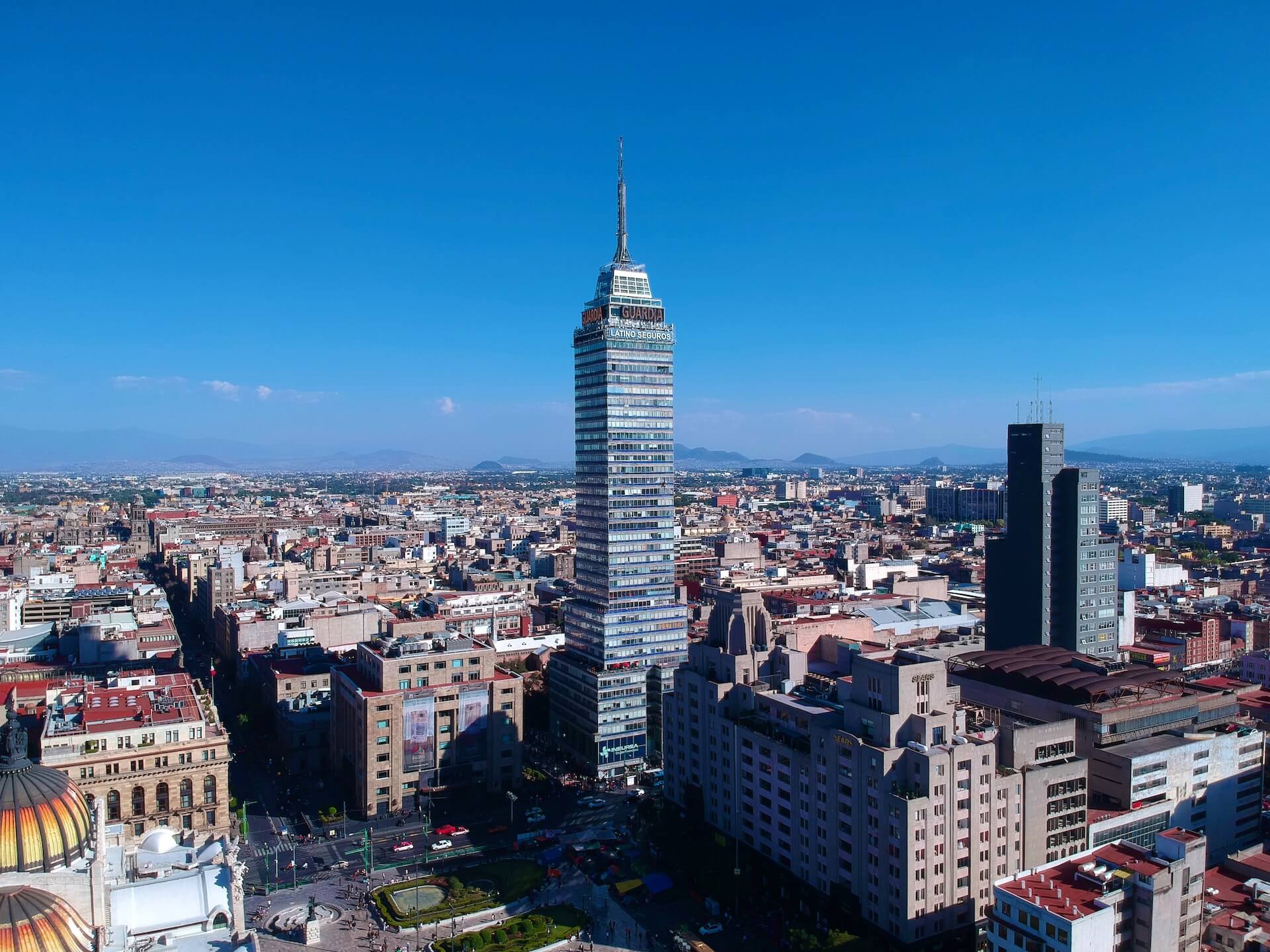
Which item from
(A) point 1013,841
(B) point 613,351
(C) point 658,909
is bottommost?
(C) point 658,909

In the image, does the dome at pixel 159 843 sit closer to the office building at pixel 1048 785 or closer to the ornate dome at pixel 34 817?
the ornate dome at pixel 34 817

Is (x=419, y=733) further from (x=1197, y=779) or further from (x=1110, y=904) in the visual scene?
(x=1197, y=779)

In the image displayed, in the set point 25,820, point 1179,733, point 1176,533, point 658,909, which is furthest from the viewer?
point 1176,533

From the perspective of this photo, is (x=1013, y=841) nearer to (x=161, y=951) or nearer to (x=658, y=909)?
(x=658, y=909)

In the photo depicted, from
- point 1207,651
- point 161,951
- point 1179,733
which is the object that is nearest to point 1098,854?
point 1179,733

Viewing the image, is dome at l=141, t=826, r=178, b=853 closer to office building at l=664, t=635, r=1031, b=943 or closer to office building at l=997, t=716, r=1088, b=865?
office building at l=664, t=635, r=1031, b=943

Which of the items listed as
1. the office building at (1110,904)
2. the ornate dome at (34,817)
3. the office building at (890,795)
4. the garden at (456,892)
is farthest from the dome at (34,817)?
the office building at (1110,904)

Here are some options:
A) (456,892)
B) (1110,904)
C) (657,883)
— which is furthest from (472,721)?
(1110,904)
